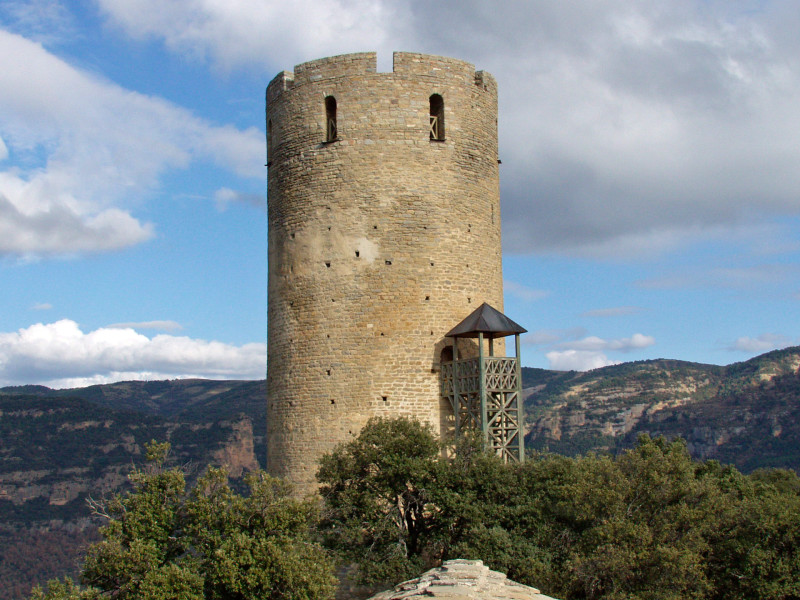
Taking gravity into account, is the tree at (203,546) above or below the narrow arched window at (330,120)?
below

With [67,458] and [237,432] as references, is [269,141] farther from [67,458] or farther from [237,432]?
[237,432]

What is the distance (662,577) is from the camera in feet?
52.9

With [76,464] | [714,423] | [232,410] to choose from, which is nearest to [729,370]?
[714,423]

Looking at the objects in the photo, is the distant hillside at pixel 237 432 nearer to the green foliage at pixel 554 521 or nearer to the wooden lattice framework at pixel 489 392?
the wooden lattice framework at pixel 489 392

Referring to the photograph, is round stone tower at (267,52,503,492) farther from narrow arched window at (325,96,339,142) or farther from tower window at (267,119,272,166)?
tower window at (267,119,272,166)

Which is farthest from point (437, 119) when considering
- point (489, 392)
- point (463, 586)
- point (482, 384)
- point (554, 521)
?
point (463, 586)

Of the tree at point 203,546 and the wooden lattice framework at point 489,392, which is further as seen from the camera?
the wooden lattice framework at point 489,392

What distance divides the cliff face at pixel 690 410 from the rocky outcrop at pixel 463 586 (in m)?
83.3

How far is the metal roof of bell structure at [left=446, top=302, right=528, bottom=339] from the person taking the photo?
2038cm

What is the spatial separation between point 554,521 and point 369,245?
25.1ft

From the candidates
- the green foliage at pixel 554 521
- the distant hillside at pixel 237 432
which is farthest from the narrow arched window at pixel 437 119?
the distant hillside at pixel 237 432

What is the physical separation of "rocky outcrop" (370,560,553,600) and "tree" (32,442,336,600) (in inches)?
56.3

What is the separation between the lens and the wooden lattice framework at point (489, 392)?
65.8ft

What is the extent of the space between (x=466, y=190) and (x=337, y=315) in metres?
4.52
